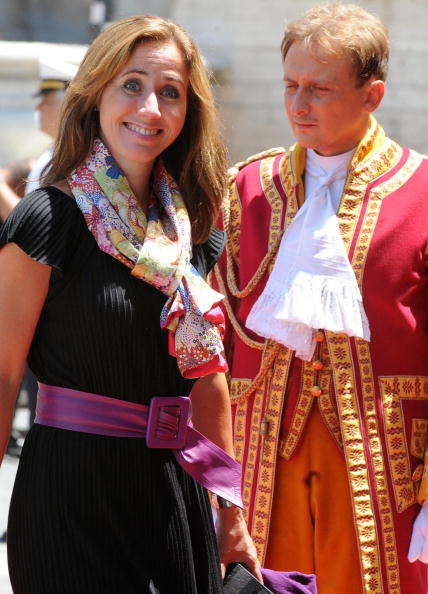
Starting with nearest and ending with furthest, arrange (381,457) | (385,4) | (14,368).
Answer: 1. (14,368)
2. (381,457)
3. (385,4)

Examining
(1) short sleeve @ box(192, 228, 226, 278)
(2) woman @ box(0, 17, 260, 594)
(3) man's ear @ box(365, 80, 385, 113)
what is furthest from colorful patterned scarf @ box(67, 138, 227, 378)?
(3) man's ear @ box(365, 80, 385, 113)

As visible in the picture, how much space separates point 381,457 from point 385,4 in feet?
22.2

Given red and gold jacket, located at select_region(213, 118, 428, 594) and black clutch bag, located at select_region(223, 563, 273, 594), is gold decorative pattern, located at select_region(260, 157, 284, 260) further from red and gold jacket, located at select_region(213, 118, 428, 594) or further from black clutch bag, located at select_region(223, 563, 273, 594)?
black clutch bag, located at select_region(223, 563, 273, 594)

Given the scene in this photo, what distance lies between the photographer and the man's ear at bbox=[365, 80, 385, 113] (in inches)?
134

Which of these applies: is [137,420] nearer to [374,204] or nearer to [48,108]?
[374,204]

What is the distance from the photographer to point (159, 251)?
2508 millimetres

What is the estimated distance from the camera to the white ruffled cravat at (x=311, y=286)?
3.34 meters

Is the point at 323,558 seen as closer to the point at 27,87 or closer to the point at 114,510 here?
the point at 114,510

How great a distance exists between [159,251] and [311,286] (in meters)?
0.96

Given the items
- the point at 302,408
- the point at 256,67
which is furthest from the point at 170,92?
the point at 256,67

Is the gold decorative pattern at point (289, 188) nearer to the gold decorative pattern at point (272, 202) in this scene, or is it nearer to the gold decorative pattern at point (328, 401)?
the gold decorative pattern at point (272, 202)

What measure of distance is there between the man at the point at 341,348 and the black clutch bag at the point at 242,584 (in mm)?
770

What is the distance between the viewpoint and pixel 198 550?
256cm

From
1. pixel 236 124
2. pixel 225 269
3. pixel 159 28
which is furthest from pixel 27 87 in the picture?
pixel 159 28
